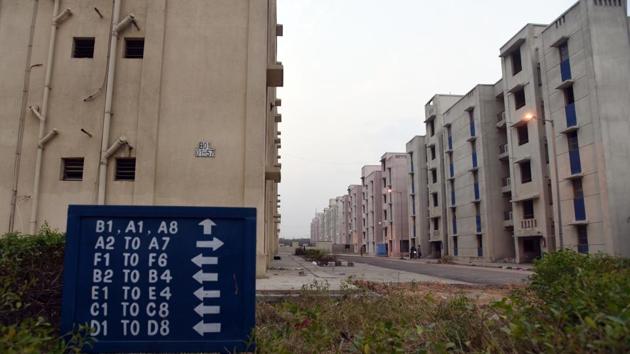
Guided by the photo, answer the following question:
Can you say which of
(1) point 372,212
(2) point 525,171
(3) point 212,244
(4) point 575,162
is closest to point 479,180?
(2) point 525,171

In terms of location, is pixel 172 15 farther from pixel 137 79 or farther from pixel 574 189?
pixel 574 189

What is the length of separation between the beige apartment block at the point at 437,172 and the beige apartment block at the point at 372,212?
23.8 metres

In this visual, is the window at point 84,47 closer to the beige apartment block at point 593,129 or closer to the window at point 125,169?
the window at point 125,169

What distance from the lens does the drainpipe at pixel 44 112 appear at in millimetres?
13984

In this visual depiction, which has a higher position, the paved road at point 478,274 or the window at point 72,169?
the window at point 72,169

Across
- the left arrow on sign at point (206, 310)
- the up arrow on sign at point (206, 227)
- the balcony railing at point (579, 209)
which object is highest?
the balcony railing at point (579, 209)

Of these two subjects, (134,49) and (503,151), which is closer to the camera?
(134,49)

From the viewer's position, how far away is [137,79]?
49.1 ft

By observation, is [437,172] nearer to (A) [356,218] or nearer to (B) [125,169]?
(B) [125,169]

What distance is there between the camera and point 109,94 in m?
14.6

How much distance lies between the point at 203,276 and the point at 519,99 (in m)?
40.3

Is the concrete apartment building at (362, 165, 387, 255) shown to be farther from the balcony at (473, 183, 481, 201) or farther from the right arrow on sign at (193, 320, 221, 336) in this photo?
the right arrow on sign at (193, 320, 221, 336)

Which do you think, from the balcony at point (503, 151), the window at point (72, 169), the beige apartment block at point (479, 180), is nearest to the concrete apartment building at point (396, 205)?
the beige apartment block at point (479, 180)

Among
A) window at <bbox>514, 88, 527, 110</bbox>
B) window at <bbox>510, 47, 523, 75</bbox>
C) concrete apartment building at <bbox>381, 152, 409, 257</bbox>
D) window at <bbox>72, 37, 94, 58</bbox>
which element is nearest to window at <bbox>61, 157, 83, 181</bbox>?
window at <bbox>72, 37, 94, 58</bbox>
